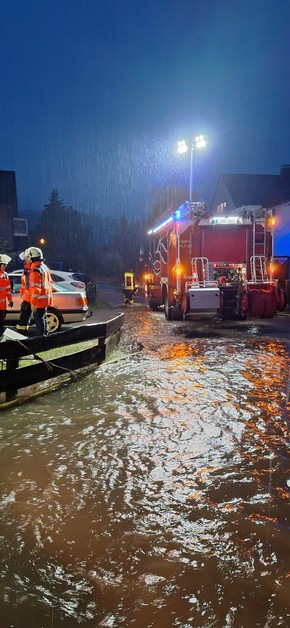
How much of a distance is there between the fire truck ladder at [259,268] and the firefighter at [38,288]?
766 centimetres

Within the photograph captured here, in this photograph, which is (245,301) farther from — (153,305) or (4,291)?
(4,291)

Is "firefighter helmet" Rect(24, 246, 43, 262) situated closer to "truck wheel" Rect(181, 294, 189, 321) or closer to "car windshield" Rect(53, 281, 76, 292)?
"car windshield" Rect(53, 281, 76, 292)

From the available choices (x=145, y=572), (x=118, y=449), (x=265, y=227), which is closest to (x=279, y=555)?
(x=145, y=572)

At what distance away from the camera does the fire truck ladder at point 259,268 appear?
1487cm

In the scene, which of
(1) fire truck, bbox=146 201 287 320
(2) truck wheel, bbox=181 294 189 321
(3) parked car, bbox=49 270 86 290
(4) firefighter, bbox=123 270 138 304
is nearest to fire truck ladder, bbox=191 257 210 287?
(1) fire truck, bbox=146 201 287 320

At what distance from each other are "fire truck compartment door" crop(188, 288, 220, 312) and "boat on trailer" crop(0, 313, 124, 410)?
5.70 m

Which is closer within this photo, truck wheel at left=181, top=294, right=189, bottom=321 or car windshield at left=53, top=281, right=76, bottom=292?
car windshield at left=53, top=281, right=76, bottom=292

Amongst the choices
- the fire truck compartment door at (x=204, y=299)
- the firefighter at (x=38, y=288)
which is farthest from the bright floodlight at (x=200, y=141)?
the firefighter at (x=38, y=288)

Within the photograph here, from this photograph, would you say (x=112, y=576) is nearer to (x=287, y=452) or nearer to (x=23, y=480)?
(x=23, y=480)

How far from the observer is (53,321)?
37.2 feet

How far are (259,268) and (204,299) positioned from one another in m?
2.27

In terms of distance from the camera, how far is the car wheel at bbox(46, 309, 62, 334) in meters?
11.3

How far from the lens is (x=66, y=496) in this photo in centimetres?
360

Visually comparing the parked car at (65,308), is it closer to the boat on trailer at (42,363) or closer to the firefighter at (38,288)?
the firefighter at (38,288)
